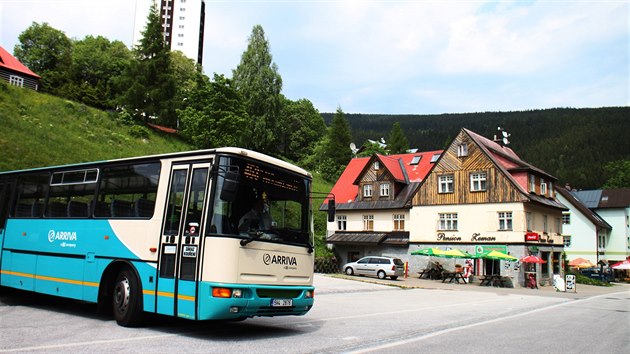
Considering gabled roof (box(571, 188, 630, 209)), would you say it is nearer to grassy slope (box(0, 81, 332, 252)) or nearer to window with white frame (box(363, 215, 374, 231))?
window with white frame (box(363, 215, 374, 231))

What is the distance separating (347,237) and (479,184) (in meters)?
12.5

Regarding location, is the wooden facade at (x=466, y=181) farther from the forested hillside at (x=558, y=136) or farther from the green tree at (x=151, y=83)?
the forested hillside at (x=558, y=136)

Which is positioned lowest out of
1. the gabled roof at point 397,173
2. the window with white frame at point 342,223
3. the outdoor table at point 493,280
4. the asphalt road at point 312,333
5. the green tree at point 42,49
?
the outdoor table at point 493,280

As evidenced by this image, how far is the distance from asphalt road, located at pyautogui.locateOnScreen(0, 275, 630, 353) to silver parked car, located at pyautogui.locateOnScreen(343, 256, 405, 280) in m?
21.1

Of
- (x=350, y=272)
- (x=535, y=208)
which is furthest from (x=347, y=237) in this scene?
(x=535, y=208)

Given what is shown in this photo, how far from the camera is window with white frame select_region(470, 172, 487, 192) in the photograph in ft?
132

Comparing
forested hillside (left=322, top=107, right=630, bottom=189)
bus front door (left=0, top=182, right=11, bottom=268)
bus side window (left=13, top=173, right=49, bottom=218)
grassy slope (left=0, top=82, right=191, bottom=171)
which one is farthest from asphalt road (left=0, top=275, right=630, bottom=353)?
forested hillside (left=322, top=107, right=630, bottom=189)

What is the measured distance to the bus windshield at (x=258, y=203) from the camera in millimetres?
8750

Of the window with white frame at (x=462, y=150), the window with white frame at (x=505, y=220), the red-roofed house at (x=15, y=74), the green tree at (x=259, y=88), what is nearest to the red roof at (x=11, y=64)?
the red-roofed house at (x=15, y=74)

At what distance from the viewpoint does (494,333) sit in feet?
37.0

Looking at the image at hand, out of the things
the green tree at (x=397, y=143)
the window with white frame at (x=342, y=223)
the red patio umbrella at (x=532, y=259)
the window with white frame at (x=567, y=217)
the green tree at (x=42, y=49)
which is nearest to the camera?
the red patio umbrella at (x=532, y=259)

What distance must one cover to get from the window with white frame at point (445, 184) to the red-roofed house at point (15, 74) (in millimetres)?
43322

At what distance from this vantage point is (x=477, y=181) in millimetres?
40656

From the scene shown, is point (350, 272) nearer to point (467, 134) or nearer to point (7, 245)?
point (467, 134)
